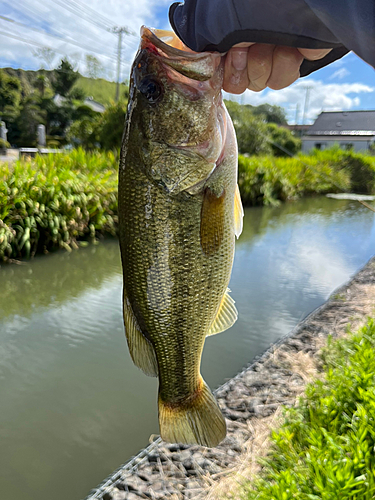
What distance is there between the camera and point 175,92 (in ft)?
3.85

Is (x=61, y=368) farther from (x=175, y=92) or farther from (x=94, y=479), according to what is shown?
(x=175, y=92)

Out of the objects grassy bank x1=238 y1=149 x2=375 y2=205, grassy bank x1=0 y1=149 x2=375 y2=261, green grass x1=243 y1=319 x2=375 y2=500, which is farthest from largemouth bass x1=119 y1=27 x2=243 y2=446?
grassy bank x1=238 y1=149 x2=375 y2=205

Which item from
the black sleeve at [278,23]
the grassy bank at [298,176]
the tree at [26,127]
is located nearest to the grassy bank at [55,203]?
the black sleeve at [278,23]

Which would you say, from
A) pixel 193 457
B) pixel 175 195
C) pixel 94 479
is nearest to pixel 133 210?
pixel 175 195

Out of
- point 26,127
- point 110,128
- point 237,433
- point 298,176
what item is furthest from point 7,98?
point 237,433

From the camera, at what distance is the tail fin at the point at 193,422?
49.9 inches

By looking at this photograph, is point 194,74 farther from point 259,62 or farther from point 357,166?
point 357,166

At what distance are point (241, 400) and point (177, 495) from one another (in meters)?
0.95

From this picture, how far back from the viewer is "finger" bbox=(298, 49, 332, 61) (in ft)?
3.72

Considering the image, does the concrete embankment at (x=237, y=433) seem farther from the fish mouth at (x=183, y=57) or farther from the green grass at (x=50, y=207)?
the green grass at (x=50, y=207)

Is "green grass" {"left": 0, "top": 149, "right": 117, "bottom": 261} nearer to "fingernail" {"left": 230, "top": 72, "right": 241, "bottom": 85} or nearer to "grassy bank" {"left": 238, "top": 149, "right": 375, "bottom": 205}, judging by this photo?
"grassy bank" {"left": 238, "top": 149, "right": 375, "bottom": 205}

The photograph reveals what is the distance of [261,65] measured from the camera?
1.22m

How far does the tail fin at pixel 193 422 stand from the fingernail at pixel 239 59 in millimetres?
1070

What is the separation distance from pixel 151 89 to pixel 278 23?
414 mm
